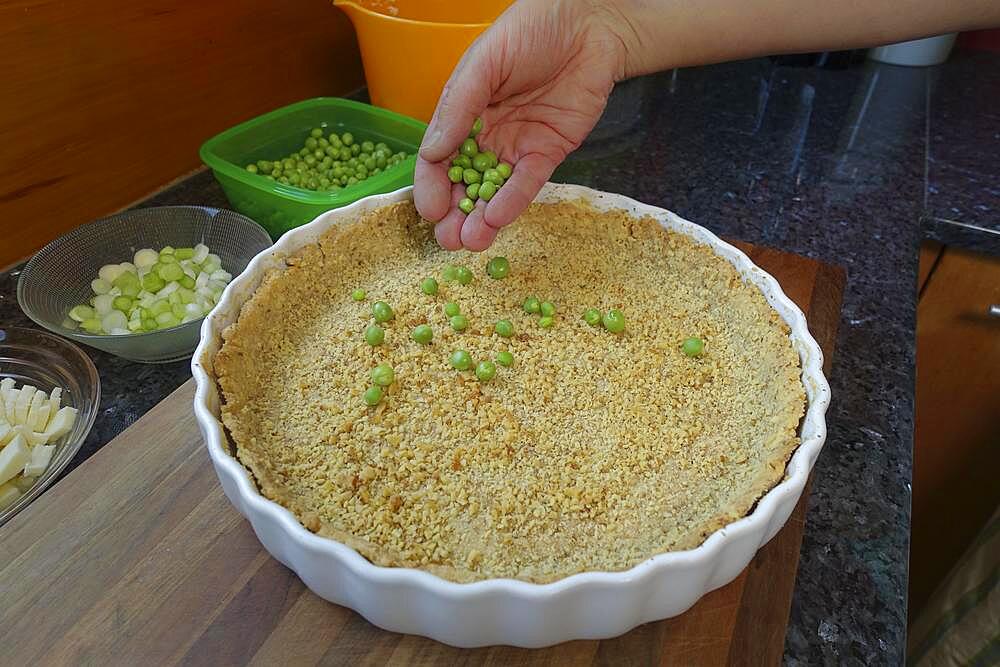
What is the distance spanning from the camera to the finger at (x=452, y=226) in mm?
1738

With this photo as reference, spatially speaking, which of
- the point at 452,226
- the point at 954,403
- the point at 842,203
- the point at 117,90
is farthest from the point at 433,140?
the point at 954,403

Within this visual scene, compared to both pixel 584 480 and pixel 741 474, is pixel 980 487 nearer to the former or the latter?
pixel 741 474

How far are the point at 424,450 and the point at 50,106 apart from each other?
1.52 metres

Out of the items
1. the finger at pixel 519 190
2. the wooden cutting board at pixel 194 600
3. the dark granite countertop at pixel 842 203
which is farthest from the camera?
Answer: the finger at pixel 519 190

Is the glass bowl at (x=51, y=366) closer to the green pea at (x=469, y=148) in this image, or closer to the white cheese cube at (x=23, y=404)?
the white cheese cube at (x=23, y=404)

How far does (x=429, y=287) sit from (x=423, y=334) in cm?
18

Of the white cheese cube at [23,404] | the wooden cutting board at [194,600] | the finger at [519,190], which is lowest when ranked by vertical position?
the wooden cutting board at [194,600]

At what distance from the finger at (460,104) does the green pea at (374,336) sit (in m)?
0.46

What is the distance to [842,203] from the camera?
2443 mm

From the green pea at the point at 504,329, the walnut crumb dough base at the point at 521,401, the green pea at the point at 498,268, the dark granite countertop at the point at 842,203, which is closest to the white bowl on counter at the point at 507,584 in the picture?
the walnut crumb dough base at the point at 521,401

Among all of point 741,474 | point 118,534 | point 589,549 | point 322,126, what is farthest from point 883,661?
point 322,126

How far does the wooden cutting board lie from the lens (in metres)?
1.16

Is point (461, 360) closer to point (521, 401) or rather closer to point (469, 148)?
point (521, 401)

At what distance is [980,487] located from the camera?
2369 millimetres
